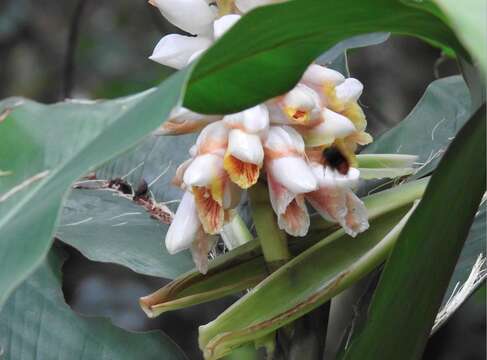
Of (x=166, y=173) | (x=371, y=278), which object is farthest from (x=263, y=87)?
(x=166, y=173)

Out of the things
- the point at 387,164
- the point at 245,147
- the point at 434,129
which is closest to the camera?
the point at 245,147

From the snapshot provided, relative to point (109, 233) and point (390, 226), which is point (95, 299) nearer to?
point (109, 233)

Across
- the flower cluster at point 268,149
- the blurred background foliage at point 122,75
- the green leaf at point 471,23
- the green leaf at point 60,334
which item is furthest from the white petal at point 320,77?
the blurred background foliage at point 122,75

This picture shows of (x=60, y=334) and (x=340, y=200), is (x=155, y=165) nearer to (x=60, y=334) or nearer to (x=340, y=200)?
(x=60, y=334)

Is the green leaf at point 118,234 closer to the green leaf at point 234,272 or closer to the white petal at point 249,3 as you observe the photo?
the green leaf at point 234,272

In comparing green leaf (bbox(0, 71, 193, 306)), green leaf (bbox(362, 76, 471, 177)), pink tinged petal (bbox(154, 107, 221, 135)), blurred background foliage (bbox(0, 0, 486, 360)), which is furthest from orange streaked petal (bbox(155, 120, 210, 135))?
blurred background foliage (bbox(0, 0, 486, 360))

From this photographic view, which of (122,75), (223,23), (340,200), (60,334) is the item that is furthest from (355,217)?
(122,75)

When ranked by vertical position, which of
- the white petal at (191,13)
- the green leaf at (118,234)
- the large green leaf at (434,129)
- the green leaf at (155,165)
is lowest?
the green leaf at (155,165)
